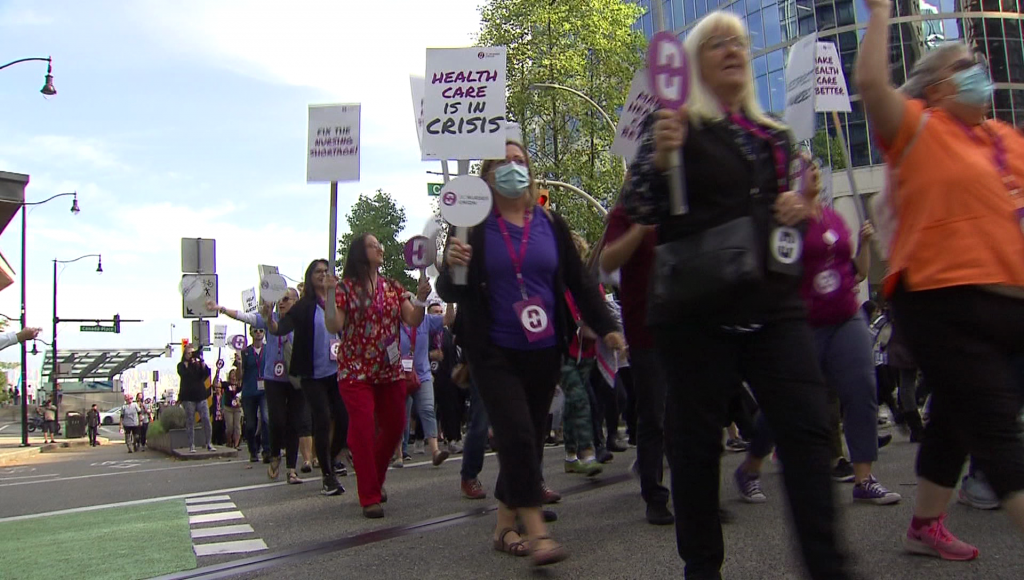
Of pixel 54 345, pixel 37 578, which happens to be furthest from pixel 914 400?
pixel 54 345

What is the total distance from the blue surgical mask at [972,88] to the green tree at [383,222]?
55.9 m

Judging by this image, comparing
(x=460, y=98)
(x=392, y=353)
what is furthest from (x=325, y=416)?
(x=460, y=98)

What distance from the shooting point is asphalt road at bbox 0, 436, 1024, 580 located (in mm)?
3924

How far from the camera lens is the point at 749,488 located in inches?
220

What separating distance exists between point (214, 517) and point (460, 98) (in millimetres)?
3413

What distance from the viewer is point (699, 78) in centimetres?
313

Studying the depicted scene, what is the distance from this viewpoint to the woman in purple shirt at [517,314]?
4.12 m

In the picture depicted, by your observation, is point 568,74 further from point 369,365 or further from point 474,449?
point 369,365

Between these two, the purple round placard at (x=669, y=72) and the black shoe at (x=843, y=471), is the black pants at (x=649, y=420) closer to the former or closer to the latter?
the black shoe at (x=843, y=471)

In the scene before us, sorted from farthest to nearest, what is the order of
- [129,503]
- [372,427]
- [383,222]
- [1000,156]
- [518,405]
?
[383,222] < [129,503] < [372,427] < [518,405] < [1000,156]

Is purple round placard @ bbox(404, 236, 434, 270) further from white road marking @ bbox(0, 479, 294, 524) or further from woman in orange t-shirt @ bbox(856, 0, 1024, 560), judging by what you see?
white road marking @ bbox(0, 479, 294, 524)

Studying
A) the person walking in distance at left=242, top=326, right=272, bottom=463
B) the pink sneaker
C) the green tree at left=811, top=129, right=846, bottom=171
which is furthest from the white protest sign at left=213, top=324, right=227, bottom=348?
the pink sneaker

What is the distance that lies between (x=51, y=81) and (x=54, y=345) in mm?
→ 18211

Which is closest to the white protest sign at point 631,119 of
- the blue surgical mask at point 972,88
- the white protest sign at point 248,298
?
the blue surgical mask at point 972,88
